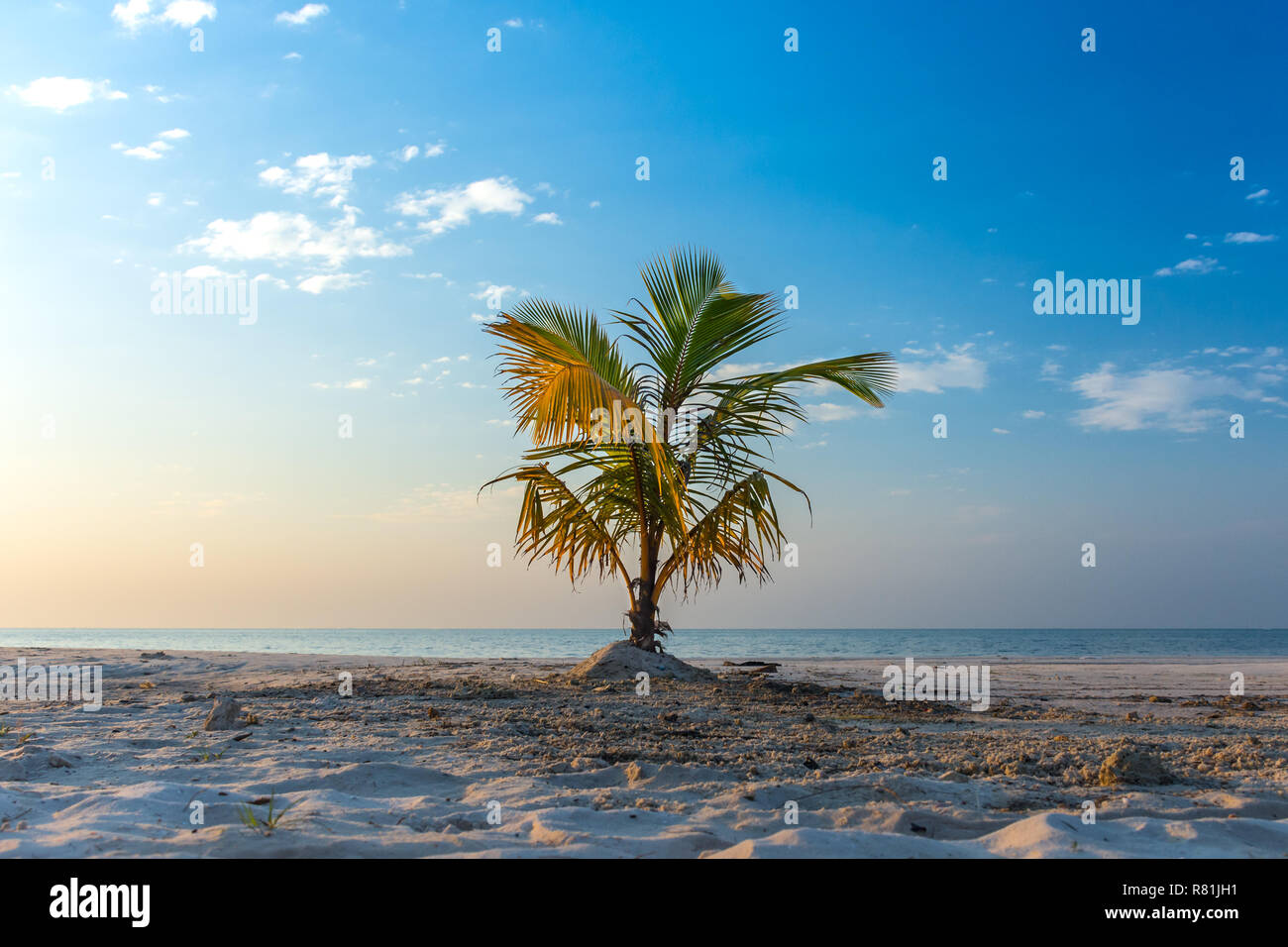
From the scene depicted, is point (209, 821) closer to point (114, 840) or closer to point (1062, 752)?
point (114, 840)

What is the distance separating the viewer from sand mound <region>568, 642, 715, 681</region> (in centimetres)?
734

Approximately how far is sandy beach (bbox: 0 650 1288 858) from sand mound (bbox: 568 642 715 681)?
109 centimetres

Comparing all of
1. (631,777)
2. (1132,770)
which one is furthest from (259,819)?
(1132,770)

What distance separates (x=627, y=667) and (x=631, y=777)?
4245 millimetres

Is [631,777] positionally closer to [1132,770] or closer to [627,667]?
[1132,770]

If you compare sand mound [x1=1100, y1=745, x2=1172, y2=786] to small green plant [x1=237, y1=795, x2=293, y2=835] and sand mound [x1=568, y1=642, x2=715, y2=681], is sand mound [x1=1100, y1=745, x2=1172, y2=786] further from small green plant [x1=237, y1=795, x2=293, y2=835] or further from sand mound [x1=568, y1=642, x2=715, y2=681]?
sand mound [x1=568, y1=642, x2=715, y2=681]

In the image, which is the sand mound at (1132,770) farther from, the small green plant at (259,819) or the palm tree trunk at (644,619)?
the palm tree trunk at (644,619)

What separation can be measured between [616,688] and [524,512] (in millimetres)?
2234

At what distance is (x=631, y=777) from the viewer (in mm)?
3244

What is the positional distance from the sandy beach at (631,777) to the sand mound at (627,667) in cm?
109

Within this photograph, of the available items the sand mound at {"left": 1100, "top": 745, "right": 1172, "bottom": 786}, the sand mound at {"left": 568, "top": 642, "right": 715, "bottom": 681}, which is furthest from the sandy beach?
the sand mound at {"left": 568, "top": 642, "right": 715, "bottom": 681}

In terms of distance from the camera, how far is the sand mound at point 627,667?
7.34m

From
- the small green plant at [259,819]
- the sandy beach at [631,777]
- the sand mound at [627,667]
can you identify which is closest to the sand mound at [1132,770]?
the sandy beach at [631,777]
